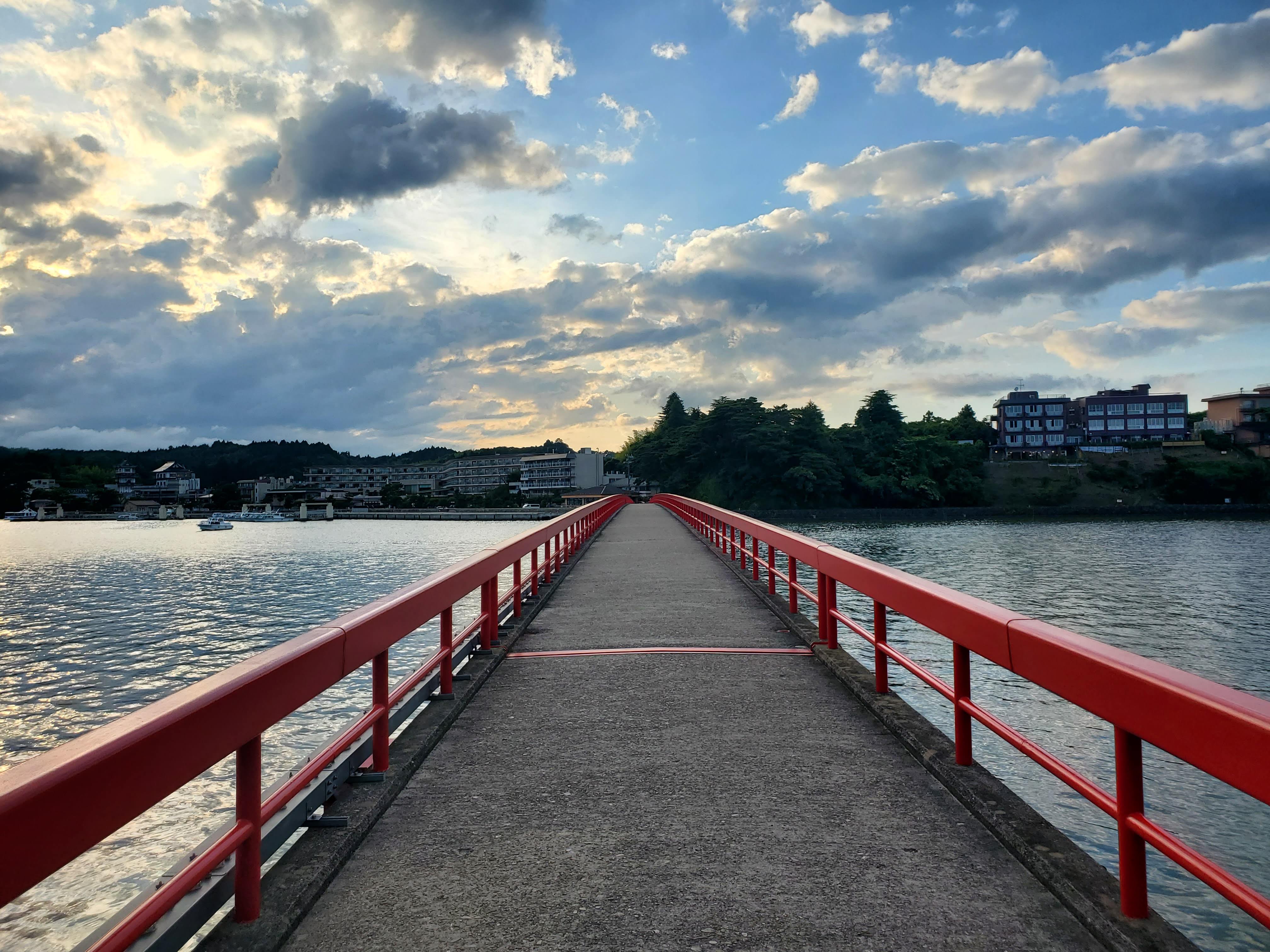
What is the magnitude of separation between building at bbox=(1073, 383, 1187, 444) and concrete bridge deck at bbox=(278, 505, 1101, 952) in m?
149

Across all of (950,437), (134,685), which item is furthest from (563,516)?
(950,437)

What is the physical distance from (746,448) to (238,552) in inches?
2337

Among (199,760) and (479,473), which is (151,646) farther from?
(479,473)

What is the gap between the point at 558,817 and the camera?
385 cm

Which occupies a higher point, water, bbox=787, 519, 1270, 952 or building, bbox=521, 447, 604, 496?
building, bbox=521, 447, 604, 496

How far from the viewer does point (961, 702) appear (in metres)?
4.12

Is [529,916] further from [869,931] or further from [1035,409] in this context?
[1035,409]

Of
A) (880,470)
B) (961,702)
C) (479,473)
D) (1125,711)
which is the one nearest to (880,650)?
(961,702)

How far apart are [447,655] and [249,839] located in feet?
9.98

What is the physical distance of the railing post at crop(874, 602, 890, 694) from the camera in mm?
5555

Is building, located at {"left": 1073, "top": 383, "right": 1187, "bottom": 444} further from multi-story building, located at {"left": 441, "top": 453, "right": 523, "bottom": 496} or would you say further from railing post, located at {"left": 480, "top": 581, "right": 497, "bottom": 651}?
railing post, located at {"left": 480, "top": 581, "right": 497, "bottom": 651}

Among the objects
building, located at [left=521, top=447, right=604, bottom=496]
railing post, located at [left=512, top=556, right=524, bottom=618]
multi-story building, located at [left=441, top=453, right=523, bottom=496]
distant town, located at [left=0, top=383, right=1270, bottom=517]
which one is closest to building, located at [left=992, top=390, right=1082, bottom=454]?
distant town, located at [left=0, top=383, right=1270, bottom=517]

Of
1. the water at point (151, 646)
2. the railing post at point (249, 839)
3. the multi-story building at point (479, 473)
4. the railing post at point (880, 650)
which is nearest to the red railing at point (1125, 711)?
the railing post at point (880, 650)

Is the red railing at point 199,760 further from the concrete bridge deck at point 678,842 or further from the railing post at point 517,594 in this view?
the railing post at point 517,594
